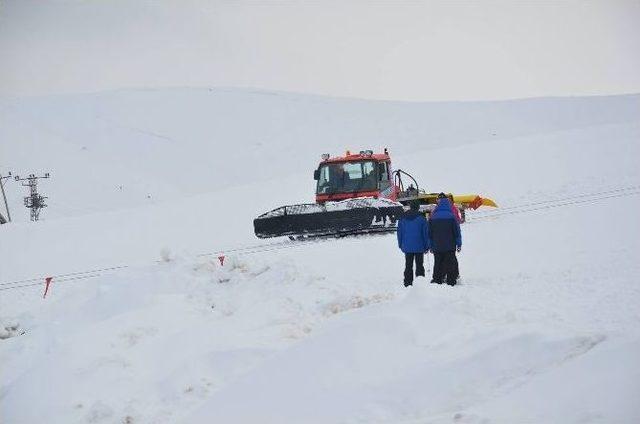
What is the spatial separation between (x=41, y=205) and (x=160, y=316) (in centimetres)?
4326

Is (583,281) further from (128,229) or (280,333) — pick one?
(128,229)

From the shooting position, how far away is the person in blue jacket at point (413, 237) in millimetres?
9969

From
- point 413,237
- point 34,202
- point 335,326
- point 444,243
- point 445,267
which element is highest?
point 34,202

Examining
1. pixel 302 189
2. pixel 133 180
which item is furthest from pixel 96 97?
pixel 302 189

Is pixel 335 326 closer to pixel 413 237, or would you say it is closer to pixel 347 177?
pixel 413 237

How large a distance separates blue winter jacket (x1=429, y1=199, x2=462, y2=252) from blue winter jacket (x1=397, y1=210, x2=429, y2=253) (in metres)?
0.19

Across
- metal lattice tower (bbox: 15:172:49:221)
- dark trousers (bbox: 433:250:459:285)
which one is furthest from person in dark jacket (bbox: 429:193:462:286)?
metal lattice tower (bbox: 15:172:49:221)

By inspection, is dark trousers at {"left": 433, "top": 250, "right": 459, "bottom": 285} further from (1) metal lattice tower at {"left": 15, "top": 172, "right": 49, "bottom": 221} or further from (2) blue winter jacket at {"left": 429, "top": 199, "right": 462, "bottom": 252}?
(1) metal lattice tower at {"left": 15, "top": 172, "right": 49, "bottom": 221}

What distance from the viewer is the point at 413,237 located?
10047 millimetres

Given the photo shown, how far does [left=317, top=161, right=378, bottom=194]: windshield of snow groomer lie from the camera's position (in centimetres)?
1709

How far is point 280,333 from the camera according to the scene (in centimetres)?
757

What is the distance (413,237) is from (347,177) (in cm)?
731

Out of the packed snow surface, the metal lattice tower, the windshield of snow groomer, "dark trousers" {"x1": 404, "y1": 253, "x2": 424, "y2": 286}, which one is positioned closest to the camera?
the packed snow surface

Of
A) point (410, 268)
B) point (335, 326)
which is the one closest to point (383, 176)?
point (410, 268)
